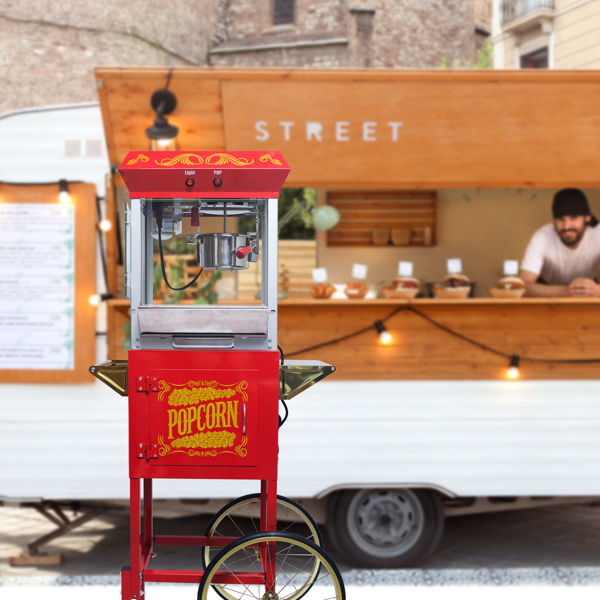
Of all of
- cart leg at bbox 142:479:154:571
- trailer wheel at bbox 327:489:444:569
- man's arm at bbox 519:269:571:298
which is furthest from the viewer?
man's arm at bbox 519:269:571:298

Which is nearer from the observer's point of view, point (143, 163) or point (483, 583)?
point (143, 163)

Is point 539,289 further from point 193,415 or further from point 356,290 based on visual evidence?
point 193,415

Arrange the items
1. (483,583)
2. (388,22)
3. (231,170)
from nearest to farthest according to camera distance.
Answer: (231,170)
(483,583)
(388,22)

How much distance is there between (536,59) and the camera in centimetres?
1817

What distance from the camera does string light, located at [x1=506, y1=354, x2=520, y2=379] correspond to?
4777 mm

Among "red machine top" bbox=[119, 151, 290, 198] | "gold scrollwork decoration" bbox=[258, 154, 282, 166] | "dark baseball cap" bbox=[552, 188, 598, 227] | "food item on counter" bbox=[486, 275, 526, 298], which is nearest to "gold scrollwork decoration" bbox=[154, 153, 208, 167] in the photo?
"red machine top" bbox=[119, 151, 290, 198]

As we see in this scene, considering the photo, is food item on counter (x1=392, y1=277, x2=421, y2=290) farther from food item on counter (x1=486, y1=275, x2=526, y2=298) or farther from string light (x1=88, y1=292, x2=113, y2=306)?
string light (x1=88, y1=292, x2=113, y2=306)

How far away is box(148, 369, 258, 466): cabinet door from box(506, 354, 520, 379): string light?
2.57 meters

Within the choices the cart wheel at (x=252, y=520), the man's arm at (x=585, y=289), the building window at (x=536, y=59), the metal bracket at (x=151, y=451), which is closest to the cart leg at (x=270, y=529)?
the cart wheel at (x=252, y=520)

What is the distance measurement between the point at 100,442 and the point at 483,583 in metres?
2.67

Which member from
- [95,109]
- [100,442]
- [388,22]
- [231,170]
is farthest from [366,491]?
[388,22]

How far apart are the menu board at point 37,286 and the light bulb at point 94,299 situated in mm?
128

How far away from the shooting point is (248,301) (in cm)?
594

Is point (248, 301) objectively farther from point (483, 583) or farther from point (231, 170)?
point (231, 170)
